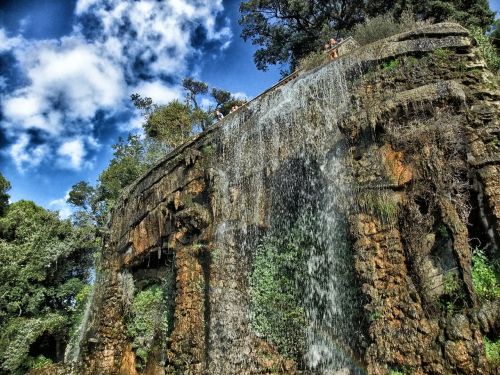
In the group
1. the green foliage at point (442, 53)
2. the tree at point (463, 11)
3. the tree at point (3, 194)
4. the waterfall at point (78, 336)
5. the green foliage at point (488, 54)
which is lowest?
the waterfall at point (78, 336)

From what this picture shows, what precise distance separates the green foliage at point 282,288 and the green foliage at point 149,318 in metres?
3.34

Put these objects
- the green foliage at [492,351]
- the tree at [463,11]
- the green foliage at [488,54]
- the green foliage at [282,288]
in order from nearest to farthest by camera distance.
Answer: the green foliage at [492,351] → the green foliage at [282,288] → the green foliage at [488,54] → the tree at [463,11]

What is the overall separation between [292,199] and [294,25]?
16.0 metres

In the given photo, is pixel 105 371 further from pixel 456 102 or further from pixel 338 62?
pixel 456 102

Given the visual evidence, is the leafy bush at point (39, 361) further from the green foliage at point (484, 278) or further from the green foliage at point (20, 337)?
the green foliage at point (484, 278)

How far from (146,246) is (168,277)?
3.89ft

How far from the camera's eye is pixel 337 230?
841 centimetres

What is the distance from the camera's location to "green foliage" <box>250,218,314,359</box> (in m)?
9.05

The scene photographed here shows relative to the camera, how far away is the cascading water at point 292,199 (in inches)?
322

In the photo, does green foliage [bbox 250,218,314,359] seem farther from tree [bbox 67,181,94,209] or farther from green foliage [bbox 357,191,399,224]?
tree [bbox 67,181,94,209]

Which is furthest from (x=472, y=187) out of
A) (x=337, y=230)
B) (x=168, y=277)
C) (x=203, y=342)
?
(x=168, y=277)

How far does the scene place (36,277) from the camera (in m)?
19.7

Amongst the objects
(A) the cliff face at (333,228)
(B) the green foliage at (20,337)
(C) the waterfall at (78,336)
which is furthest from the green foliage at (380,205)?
(B) the green foliage at (20,337)

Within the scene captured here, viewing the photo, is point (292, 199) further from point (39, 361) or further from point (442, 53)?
point (39, 361)
